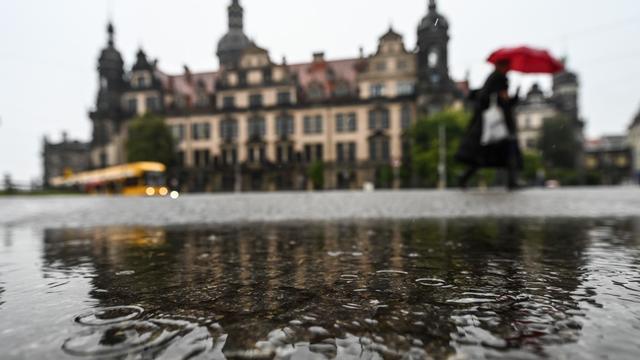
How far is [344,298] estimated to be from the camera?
141 centimetres

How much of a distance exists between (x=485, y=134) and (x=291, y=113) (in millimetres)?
40132

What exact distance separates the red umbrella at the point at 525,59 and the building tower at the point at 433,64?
112 ft

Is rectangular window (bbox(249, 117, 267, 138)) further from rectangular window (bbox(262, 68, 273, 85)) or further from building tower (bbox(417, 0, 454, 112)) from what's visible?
building tower (bbox(417, 0, 454, 112))

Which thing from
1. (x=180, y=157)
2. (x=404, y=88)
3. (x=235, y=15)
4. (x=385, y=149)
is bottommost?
(x=385, y=149)

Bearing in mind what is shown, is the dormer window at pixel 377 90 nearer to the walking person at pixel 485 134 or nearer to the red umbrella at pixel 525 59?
the red umbrella at pixel 525 59

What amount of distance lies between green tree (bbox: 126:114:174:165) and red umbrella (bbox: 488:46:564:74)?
42.5 meters

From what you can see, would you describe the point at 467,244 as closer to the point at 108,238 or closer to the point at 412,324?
the point at 412,324

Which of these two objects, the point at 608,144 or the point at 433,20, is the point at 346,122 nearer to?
the point at 433,20

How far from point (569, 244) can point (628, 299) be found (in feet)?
5.55

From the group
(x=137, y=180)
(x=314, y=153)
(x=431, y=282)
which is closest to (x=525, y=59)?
(x=431, y=282)

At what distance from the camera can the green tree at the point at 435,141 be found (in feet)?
116

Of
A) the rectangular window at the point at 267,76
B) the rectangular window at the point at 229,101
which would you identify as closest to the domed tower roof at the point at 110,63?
the rectangular window at the point at 229,101

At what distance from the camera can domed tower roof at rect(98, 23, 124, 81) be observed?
2093 inches

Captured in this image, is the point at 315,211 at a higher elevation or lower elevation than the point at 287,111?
lower
